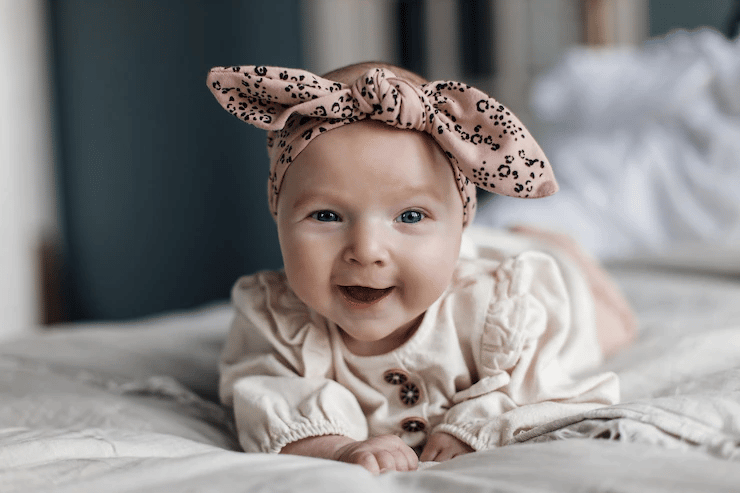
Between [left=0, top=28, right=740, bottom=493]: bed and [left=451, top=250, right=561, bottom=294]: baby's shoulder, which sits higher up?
[left=451, top=250, right=561, bottom=294]: baby's shoulder

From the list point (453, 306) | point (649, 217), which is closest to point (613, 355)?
point (453, 306)

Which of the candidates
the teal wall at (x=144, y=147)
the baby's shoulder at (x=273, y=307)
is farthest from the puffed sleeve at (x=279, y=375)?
the teal wall at (x=144, y=147)

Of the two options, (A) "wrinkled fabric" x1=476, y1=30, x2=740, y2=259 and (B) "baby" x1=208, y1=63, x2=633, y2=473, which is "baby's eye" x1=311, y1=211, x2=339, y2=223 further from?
(A) "wrinkled fabric" x1=476, y1=30, x2=740, y2=259

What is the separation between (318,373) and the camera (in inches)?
34.8

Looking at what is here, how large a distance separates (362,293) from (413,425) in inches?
7.3

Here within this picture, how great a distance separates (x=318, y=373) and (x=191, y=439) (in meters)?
0.17

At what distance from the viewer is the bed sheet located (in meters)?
0.55

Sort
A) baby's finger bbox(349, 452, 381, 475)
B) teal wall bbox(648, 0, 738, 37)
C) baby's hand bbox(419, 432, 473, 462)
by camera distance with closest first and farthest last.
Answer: baby's finger bbox(349, 452, 381, 475) → baby's hand bbox(419, 432, 473, 462) → teal wall bbox(648, 0, 738, 37)

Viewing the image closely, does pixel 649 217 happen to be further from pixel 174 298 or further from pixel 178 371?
pixel 174 298

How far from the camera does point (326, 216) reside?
775 mm

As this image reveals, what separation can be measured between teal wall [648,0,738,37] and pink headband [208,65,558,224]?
1.98 m

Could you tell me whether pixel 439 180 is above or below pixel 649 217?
above

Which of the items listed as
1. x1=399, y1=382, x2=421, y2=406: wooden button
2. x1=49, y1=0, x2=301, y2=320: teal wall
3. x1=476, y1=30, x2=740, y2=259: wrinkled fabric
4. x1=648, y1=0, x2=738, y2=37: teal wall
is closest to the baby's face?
x1=399, y1=382, x2=421, y2=406: wooden button

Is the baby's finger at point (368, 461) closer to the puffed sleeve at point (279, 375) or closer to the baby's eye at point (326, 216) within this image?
the puffed sleeve at point (279, 375)
